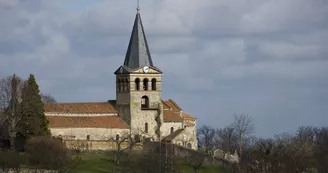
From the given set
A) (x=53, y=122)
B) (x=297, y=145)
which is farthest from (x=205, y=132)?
(x=53, y=122)

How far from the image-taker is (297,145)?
342ft

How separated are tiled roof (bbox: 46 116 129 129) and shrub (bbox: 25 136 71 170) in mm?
5528

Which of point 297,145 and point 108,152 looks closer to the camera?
point 108,152

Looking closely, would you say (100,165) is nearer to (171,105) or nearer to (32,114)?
(32,114)

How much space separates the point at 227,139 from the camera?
12344cm

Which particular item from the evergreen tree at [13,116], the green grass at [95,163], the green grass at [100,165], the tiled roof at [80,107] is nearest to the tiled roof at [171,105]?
the tiled roof at [80,107]

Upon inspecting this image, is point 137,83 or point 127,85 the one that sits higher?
point 137,83

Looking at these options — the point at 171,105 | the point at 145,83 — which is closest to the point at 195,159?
the point at 145,83

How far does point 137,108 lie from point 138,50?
5.08 m

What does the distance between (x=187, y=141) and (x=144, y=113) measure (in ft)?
14.8

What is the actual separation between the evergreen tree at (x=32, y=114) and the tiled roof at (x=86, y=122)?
9.57ft

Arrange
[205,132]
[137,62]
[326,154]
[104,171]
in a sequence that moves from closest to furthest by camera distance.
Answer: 1. [104,171]
2. [326,154]
3. [137,62]
4. [205,132]

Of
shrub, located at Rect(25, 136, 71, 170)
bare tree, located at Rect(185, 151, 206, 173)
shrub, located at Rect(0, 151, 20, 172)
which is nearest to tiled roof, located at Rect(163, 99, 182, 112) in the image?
bare tree, located at Rect(185, 151, 206, 173)

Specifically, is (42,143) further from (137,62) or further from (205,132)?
(205,132)
